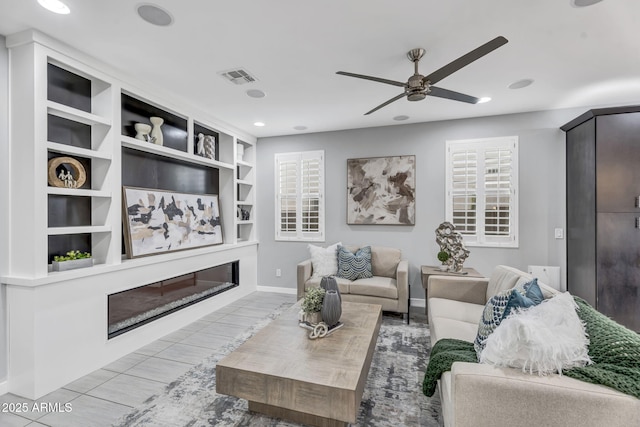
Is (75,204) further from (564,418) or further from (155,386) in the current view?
(564,418)

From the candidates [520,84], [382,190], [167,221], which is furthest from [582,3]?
[167,221]

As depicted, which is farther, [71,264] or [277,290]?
[277,290]

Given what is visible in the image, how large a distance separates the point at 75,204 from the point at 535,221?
529cm

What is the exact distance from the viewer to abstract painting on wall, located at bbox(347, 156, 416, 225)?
4426 mm

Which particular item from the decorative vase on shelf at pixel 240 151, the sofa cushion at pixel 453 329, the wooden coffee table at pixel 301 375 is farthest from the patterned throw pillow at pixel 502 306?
the decorative vase on shelf at pixel 240 151

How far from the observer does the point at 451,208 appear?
14.0ft

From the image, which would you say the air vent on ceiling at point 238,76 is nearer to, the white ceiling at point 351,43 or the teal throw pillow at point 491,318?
the white ceiling at point 351,43

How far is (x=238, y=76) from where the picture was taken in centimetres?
294

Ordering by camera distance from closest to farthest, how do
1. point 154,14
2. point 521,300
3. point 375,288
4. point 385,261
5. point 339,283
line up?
point 521,300 < point 154,14 < point 375,288 < point 339,283 < point 385,261

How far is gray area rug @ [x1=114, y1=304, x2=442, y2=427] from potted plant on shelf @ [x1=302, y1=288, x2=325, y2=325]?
25.6 inches

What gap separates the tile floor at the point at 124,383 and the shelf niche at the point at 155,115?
227 centimetres

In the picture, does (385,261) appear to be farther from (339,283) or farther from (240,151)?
(240,151)

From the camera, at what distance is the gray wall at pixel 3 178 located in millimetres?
2227

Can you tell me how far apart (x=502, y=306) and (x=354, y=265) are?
7.90 feet
